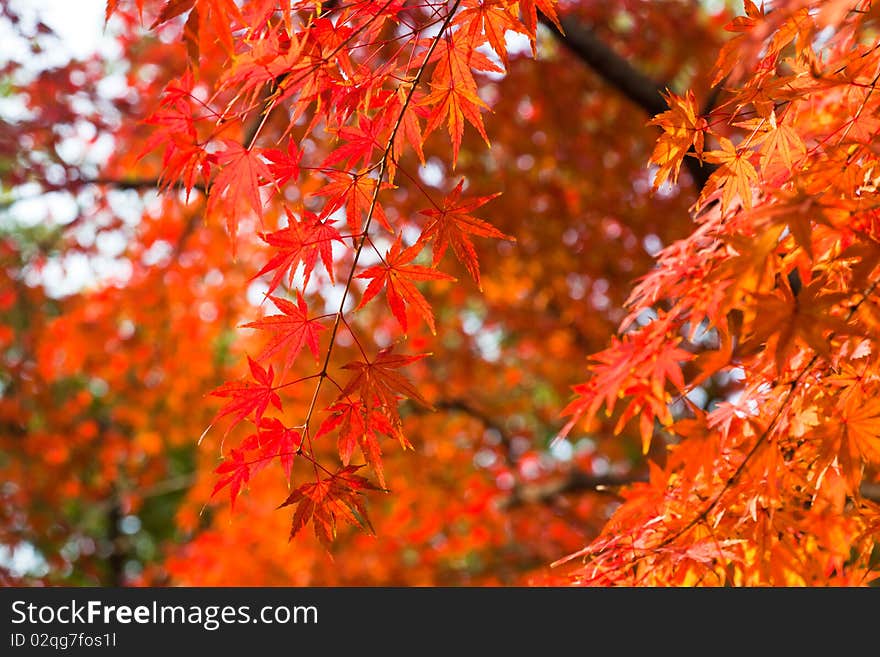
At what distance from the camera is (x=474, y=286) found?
15.8ft

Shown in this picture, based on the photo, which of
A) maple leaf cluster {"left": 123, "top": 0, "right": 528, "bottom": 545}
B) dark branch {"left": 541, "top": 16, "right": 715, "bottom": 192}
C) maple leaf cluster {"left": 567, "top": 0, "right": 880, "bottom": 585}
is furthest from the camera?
dark branch {"left": 541, "top": 16, "right": 715, "bottom": 192}

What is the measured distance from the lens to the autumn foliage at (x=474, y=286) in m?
1.10

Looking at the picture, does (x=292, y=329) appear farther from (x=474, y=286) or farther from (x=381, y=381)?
(x=474, y=286)

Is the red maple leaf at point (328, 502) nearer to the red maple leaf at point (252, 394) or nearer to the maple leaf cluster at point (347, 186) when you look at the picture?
the maple leaf cluster at point (347, 186)

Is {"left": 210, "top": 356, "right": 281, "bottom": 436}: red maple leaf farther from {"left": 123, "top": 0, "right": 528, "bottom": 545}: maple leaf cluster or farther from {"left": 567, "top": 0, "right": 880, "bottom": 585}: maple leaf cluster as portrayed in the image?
{"left": 567, "top": 0, "right": 880, "bottom": 585}: maple leaf cluster

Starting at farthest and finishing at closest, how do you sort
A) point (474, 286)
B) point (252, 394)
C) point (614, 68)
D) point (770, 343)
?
1. point (474, 286)
2. point (614, 68)
3. point (252, 394)
4. point (770, 343)

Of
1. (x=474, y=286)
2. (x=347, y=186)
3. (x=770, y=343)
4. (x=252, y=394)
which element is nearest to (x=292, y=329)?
(x=252, y=394)

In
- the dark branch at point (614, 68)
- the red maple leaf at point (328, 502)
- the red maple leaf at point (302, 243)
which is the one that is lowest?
the red maple leaf at point (328, 502)

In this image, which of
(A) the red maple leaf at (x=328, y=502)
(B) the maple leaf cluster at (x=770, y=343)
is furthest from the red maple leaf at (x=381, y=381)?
(B) the maple leaf cluster at (x=770, y=343)

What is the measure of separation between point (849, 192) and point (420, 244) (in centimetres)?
55

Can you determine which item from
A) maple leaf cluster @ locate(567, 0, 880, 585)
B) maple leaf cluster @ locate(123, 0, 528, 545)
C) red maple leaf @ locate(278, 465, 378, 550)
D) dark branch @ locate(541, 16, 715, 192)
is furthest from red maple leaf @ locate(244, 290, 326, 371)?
dark branch @ locate(541, 16, 715, 192)

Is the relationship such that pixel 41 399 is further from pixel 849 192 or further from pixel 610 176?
pixel 849 192

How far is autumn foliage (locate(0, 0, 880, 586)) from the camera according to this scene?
110 centimetres
